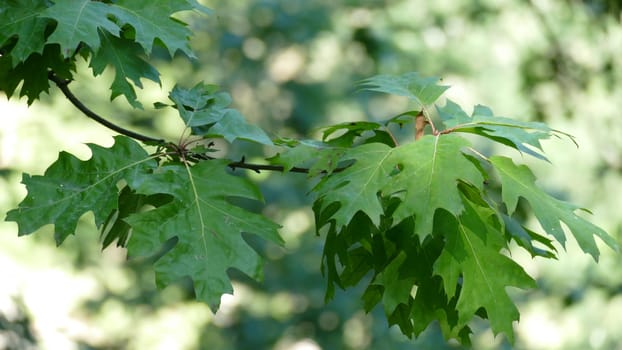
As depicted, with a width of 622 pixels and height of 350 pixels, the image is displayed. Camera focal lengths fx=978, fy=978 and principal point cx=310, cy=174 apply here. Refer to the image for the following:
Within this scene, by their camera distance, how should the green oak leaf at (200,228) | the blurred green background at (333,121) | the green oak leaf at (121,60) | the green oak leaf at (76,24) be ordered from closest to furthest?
the green oak leaf at (200,228) < the green oak leaf at (76,24) < the green oak leaf at (121,60) < the blurred green background at (333,121)

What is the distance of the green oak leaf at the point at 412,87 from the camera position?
156 cm

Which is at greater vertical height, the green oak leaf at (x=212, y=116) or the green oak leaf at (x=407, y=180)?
the green oak leaf at (x=407, y=180)

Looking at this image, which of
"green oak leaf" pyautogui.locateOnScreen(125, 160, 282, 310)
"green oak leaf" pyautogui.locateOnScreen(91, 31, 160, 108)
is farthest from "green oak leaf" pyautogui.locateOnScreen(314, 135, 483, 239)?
"green oak leaf" pyautogui.locateOnScreen(91, 31, 160, 108)

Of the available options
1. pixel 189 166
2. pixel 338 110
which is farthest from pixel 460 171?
pixel 338 110

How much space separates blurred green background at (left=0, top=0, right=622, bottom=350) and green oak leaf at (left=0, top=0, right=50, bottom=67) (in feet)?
13.1

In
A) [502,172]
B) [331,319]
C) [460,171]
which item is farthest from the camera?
[331,319]

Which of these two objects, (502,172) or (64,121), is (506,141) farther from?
(64,121)

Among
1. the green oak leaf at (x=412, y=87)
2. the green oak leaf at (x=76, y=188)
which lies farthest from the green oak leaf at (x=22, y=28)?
the green oak leaf at (x=412, y=87)

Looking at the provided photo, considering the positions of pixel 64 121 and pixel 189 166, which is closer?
pixel 189 166

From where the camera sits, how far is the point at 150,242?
1301 millimetres

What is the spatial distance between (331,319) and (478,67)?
176 centimetres

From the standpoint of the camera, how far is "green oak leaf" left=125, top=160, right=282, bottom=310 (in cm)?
126

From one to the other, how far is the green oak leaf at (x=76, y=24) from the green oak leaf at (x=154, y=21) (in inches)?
1.5

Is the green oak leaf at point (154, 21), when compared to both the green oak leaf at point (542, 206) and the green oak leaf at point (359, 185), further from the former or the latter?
the green oak leaf at point (542, 206)
